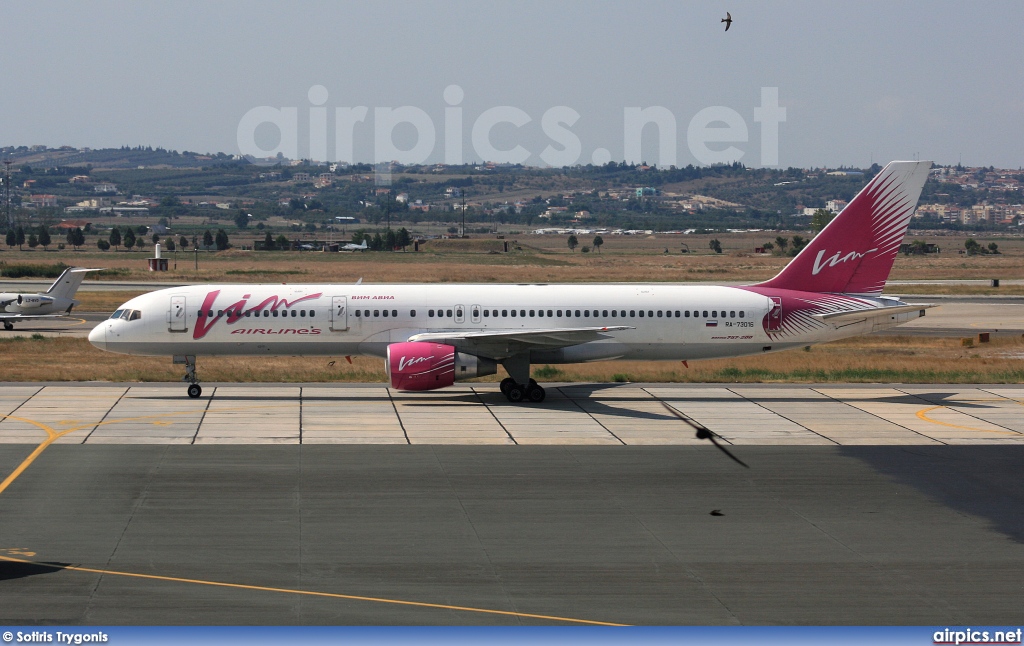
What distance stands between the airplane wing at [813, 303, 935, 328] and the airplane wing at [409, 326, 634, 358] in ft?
25.2

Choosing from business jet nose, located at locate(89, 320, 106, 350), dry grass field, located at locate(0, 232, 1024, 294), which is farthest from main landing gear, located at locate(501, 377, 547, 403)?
dry grass field, located at locate(0, 232, 1024, 294)

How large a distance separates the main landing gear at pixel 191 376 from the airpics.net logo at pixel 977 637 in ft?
103

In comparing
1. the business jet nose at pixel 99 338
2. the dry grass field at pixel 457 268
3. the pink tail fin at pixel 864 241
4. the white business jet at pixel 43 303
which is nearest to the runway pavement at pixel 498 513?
the business jet nose at pixel 99 338

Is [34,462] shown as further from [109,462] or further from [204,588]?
[204,588]

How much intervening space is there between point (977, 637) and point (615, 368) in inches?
1487

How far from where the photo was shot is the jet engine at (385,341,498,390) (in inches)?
1403

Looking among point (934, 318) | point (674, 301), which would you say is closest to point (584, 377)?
point (674, 301)

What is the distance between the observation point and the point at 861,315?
38156 mm

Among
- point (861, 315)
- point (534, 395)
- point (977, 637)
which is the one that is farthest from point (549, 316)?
point (977, 637)

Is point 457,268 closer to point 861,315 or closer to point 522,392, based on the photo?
point 522,392

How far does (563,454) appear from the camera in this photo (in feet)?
96.2

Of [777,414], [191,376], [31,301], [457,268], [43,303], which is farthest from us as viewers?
[457,268]

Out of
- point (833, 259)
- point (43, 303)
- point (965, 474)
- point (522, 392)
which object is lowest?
point (965, 474)

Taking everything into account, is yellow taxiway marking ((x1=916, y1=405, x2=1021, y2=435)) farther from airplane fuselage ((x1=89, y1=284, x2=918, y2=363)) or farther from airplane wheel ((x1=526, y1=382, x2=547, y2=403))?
airplane wheel ((x1=526, y1=382, x2=547, y2=403))
